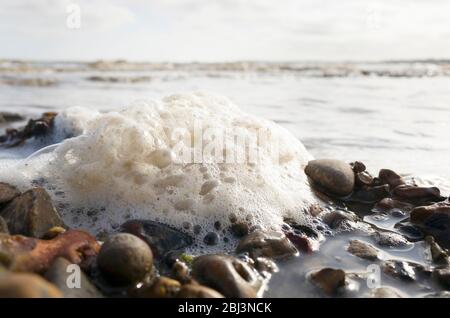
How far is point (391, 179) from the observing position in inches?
162

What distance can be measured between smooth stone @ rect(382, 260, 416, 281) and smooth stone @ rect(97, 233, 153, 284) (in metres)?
1.49

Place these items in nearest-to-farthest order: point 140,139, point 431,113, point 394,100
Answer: point 140,139, point 431,113, point 394,100

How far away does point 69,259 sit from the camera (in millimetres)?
2426

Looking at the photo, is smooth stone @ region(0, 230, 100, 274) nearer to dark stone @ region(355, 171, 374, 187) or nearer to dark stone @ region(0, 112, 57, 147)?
dark stone @ region(355, 171, 374, 187)

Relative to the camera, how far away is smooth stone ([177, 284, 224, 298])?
218cm

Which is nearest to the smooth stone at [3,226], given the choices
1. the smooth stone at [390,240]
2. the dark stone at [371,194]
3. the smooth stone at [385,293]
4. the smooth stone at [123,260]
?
the smooth stone at [123,260]

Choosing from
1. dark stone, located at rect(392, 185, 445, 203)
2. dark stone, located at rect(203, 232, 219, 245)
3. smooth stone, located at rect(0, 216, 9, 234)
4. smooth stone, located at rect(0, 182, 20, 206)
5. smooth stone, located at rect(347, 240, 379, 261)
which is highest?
smooth stone, located at rect(0, 182, 20, 206)

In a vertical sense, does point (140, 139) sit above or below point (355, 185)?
→ above

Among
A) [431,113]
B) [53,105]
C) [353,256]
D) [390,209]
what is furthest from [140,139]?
[53,105]

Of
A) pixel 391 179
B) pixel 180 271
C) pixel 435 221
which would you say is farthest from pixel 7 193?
pixel 391 179

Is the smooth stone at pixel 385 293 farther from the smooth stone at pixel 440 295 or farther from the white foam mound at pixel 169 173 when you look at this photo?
the white foam mound at pixel 169 173

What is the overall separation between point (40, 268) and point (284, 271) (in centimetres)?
141

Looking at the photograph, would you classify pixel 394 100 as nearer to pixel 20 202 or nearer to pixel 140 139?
pixel 140 139

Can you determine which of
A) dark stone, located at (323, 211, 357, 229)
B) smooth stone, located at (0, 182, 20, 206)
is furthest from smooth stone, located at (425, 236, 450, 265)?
smooth stone, located at (0, 182, 20, 206)
